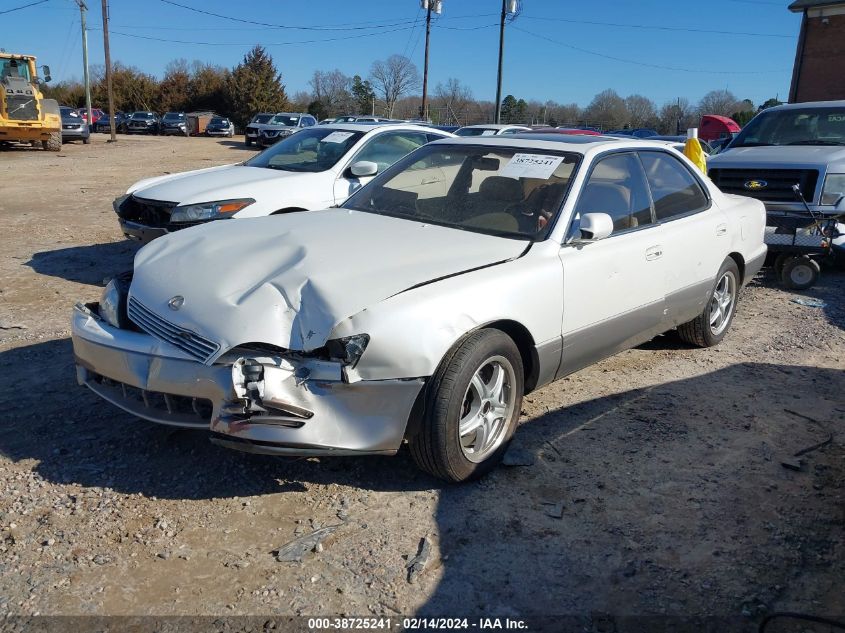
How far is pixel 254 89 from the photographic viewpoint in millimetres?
61094

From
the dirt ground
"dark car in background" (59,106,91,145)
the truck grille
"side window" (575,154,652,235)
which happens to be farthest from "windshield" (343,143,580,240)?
"dark car in background" (59,106,91,145)

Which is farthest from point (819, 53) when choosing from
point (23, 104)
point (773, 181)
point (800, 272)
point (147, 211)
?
point (147, 211)

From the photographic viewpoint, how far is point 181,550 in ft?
9.52

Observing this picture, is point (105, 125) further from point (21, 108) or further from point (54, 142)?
point (21, 108)

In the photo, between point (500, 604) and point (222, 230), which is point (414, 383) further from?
point (222, 230)

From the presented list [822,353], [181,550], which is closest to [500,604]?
[181,550]

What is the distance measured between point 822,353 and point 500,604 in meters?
4.16

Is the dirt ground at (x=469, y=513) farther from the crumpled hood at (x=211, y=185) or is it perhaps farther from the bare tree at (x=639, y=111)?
the bare tree at (x=639, y=111)

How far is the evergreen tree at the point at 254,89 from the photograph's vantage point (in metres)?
61.1

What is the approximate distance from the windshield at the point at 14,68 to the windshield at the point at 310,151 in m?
21.0

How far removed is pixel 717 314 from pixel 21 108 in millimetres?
24876

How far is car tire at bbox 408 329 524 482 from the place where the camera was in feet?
10.2

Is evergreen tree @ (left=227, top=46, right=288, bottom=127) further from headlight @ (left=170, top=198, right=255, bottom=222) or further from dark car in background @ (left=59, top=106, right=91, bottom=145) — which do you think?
headlight @ (left=170, top=198, right=255, bottom=222)

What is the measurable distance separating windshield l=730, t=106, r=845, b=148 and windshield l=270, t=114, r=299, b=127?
28371 millimetres
